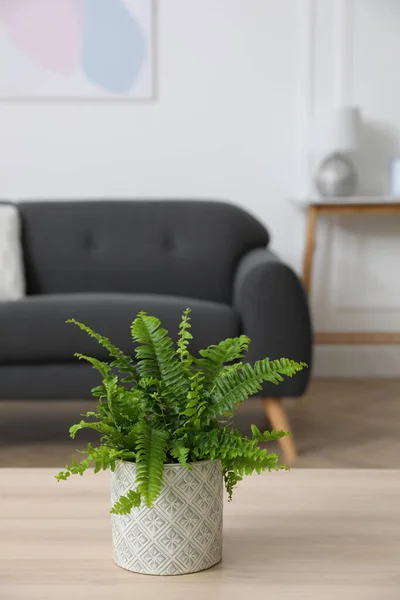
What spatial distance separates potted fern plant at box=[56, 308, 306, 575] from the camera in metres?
0.95

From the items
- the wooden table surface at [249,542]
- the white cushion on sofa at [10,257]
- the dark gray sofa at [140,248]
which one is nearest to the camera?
the wooden table surface at [249,542]

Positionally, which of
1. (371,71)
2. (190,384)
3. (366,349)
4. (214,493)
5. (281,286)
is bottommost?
(366,349)

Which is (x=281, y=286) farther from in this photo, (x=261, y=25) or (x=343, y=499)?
(x=261, y=25)

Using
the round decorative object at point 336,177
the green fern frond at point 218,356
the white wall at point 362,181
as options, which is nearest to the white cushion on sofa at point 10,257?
the round decorative object at point 336,177

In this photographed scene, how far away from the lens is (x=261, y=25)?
4.11 m

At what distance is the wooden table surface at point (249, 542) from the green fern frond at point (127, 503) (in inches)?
2.8

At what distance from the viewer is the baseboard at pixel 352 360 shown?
4.23 meters

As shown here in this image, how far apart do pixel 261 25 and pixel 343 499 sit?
3.29m

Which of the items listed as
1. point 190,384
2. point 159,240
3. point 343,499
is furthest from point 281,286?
point 190,384

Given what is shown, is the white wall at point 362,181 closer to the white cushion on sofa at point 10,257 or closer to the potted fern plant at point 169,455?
the white cushion on sofa at point 10,257

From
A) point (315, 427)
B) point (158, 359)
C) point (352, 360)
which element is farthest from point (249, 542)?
point (352, 360)

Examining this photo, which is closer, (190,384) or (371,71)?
(190,384)

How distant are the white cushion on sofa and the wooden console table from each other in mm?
1262

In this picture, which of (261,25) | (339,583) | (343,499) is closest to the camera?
(339,583)
